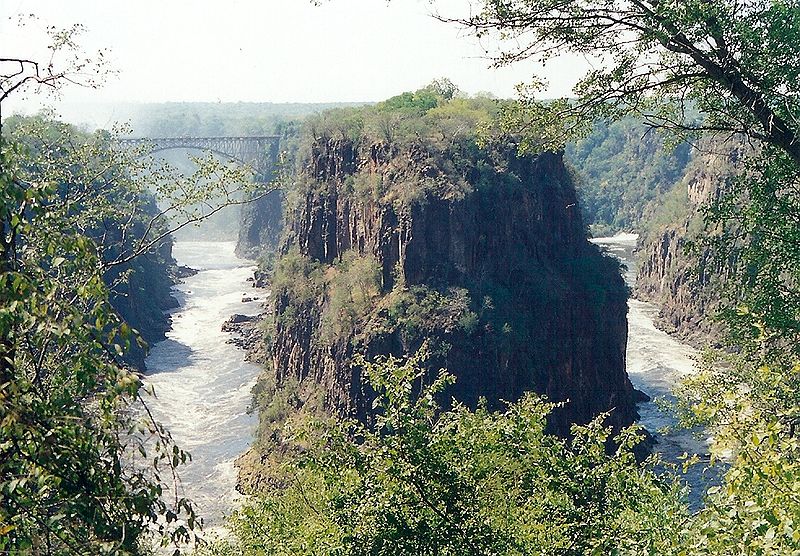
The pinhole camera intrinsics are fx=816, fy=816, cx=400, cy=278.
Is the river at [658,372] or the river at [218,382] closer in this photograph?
the river at [218,382]

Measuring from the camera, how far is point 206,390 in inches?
2088

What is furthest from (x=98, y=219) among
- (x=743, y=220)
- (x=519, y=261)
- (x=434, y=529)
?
(x=519, y=261)

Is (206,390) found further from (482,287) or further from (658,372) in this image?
(658,372)

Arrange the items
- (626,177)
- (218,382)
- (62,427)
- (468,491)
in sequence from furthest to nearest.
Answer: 1. (626,177)
2. (218,382)
3. (468,491)
4. (62,427)

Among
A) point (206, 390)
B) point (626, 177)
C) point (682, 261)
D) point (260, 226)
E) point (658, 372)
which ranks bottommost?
point (206, 390)

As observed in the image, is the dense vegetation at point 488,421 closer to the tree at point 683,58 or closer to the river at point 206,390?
the tree at point 683,58

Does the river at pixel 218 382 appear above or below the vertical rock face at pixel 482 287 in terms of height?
below

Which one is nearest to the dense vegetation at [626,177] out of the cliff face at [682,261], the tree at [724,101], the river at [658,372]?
the cliff face at [682,261]

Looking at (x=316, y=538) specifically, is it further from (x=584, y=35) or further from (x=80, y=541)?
(x=584, y=35)

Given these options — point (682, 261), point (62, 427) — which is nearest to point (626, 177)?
point (682, 261)

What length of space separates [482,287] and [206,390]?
895 inches

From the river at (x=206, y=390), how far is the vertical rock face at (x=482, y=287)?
5.96 meters

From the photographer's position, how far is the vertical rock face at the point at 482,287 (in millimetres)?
37438

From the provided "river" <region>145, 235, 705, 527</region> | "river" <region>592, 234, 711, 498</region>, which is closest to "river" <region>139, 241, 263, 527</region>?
"river" <region>145, 235, 705, 527</region>
